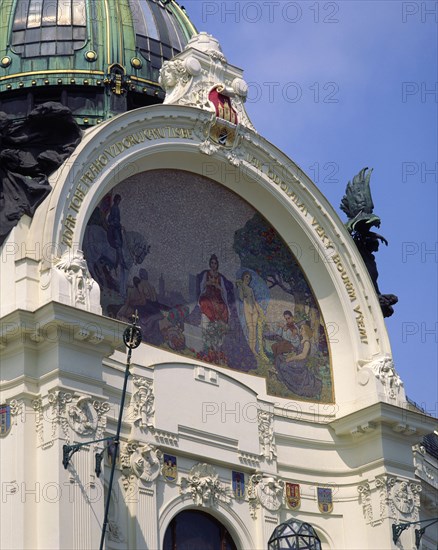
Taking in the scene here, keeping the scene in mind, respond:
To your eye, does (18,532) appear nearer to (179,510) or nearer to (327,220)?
(179,510)

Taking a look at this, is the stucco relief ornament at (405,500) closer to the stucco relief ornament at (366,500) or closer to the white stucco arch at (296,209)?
the stucco relief ornament at (366,500)

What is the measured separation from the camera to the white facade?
22078mm

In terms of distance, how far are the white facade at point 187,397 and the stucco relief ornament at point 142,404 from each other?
2 centimetres

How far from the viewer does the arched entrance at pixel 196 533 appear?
2388 cm

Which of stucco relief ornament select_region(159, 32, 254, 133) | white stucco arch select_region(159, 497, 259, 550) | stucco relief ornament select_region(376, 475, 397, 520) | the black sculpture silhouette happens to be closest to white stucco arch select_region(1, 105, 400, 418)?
stucco relief ornament select_region(159, 32, 254, 133)

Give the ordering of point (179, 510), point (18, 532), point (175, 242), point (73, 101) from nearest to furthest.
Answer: point (18, 532), point (179, 510), point (175, 242), point (73, 101)

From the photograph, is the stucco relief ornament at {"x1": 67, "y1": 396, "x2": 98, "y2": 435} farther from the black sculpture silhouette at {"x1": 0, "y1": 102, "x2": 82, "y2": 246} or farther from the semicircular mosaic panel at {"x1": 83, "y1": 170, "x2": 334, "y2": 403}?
the black sculpture silhouette at {"x1": 0, "y1": 102, "x2": 82, "y2": 246}

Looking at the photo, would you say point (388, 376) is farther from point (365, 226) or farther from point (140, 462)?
point (140, 462)

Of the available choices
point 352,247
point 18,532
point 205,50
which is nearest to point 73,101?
point 205,50

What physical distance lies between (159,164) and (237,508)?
17.9ft

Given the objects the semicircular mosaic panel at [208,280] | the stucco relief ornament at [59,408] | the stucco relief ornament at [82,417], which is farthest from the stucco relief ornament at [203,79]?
the stucco relief ornament at [59,408]

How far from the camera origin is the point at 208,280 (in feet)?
84.9

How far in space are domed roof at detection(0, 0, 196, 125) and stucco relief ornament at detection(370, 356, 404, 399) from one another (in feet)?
22.8

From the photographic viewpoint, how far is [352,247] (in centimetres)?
2716
